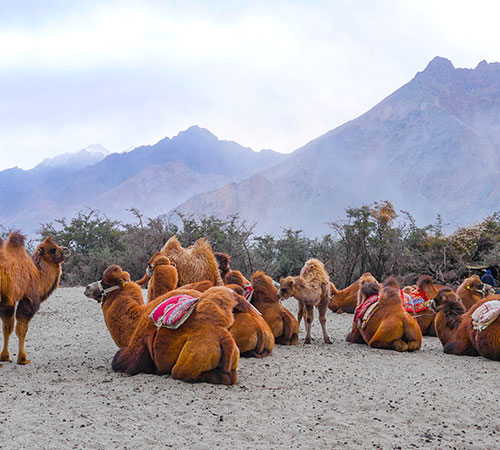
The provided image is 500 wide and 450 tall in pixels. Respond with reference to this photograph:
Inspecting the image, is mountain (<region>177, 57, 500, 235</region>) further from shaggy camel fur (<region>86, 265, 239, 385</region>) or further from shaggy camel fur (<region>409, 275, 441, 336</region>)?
shaggy camel fur (<region>86, 265, 239, 385</region>)

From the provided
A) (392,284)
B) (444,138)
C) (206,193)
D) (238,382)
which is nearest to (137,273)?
(392,284)

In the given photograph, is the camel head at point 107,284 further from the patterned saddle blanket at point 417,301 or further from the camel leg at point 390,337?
the patterned saddle blanket at point 417,301

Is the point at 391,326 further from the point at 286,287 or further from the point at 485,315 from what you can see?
the point at 286,287

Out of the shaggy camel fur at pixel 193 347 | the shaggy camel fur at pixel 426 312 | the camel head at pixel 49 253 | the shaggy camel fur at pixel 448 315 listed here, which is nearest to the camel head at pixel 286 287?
the shaggy camel fur at pixel 193 347

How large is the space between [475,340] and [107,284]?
5.45 meters

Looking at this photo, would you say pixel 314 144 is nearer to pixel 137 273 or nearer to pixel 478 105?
pixel 478 105

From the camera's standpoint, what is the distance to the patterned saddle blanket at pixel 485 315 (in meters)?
7.68

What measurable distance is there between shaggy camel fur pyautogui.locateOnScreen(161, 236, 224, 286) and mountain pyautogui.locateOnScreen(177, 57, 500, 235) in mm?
64667

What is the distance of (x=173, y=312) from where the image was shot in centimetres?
584

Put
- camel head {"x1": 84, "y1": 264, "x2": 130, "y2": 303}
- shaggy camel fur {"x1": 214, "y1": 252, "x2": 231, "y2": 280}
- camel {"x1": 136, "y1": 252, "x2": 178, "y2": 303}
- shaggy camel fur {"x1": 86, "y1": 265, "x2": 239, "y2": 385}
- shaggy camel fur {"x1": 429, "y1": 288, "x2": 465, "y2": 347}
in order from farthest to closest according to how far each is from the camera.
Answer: shaggy camel fur {"x1": 214, "y1": 252, "x2": 231, "y2": 280}, shaggy camel fur {"x1": 429, "y1": 288, "x2": 465, "y2": 347}, camel {"x1": 136, "y1": 252, "x2": 178, "y2": 303}, camel head {"x1": 84, "y1": 264, "x2": 130, "y2": 303}, shaggy camel fur {"x1": 86, "y1": 265, "x2": 239, "y2": 385}

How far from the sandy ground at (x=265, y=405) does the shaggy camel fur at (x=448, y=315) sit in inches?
47.8

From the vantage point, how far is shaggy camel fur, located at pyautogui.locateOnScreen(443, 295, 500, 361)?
25.5 feet

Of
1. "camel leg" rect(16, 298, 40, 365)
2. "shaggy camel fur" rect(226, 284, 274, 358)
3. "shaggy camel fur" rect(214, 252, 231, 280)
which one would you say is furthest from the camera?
"shaggy camel fur" rect(214, 252, 231, 280)

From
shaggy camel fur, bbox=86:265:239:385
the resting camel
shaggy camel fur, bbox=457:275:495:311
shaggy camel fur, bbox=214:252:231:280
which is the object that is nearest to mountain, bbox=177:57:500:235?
shaggy camel fur, bbox=457:275:495:311
